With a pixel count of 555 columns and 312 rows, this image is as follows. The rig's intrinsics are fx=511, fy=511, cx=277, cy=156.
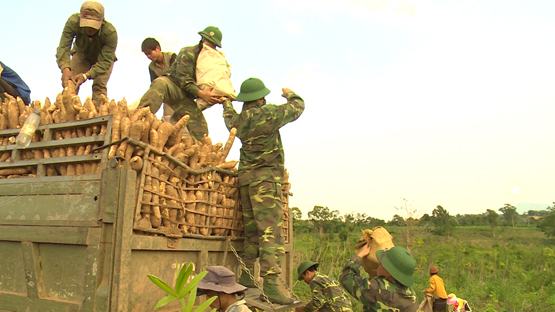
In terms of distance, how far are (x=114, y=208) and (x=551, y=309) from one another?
10146mm

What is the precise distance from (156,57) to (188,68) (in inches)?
37.1

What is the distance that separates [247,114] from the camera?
436 cm

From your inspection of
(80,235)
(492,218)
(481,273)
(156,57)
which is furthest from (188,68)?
(492,218)

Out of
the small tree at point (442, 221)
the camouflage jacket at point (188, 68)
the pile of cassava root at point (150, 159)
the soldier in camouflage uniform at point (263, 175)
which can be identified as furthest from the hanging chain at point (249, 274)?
the small tree at point (442, 221)

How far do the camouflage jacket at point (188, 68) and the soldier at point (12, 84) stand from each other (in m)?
1.83

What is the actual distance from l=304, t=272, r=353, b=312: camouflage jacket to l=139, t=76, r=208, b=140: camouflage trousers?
75.1 inches

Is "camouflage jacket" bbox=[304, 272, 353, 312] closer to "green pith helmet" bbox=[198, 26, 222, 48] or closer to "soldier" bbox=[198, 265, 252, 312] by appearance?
"soldier" bbox=[198, 265, 252, 312]

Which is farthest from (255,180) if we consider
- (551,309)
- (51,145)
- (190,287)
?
(551,309)

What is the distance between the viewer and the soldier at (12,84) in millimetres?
5344

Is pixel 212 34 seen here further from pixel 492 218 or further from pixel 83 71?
pixel 492 218

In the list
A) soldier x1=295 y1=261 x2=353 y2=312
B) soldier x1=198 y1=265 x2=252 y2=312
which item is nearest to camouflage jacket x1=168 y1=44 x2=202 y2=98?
soldier x1=295 y1=261 x2=353 y2=312

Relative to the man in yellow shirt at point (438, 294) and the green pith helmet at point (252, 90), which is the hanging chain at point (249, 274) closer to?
the green pith helmet at point (252, 90)

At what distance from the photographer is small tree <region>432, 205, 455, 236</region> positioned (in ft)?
112

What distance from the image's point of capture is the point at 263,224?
4.15m
